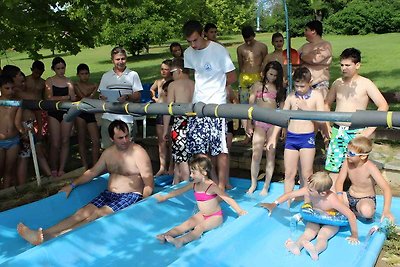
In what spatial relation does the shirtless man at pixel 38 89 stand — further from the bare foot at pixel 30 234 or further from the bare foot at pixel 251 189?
the bare foot at pixel 251 189

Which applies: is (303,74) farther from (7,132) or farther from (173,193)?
(7,132)

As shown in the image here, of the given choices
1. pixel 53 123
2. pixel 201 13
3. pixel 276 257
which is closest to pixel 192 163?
pixel 276 257

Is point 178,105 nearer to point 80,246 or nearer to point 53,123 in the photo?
point 80,246

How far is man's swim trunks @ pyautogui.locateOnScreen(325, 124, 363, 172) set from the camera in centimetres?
528

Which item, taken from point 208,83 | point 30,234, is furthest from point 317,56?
point 30,234

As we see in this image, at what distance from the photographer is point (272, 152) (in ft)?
20.1

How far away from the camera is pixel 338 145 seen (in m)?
5.35

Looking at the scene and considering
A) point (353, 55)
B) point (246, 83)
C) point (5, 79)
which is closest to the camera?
point (353, 55)

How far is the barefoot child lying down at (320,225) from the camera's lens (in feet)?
15.2

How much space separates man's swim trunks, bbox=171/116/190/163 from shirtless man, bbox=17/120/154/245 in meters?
0.58

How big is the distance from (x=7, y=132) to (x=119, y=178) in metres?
1.70

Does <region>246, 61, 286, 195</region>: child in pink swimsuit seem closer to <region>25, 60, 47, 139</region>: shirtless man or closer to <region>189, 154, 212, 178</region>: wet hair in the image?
<region>189, 154, 212, 178</region>: wet hair

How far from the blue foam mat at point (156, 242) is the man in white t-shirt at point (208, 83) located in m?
0.77

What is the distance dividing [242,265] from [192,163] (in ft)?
3.72
